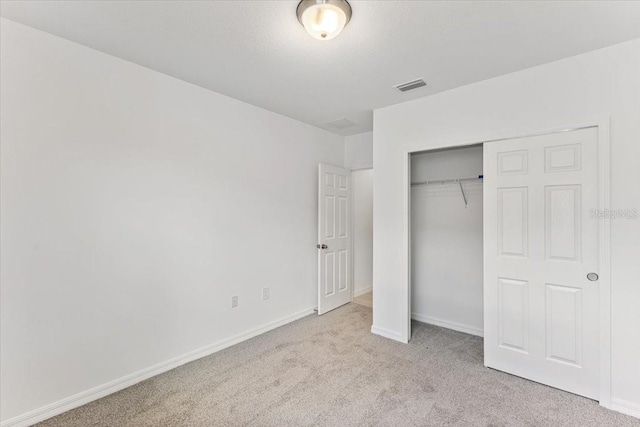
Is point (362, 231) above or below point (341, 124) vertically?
below

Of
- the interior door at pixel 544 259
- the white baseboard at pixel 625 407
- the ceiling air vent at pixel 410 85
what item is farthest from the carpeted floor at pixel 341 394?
the ceiling air vent at pixel 410 85

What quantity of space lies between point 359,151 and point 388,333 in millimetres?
2595

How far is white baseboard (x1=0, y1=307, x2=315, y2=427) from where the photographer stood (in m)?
1.92

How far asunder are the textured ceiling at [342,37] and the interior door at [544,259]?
2.38ft

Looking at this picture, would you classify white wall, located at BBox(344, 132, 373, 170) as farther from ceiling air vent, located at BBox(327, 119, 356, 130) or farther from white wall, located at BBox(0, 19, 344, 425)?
white wall, located at BBox(0, 19, 344, 425)

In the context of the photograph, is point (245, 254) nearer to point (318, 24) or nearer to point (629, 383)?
point (318, 24)

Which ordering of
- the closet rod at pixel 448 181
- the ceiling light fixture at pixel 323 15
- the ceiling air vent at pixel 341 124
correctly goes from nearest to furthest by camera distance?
the ceiling light fixture at pixel 323 15
the closet rod at pixel 448 181
the ceiling air vent at pixel 341 124

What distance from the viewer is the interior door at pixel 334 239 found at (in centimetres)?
397

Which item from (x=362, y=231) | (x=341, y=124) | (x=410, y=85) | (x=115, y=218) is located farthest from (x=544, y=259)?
(x=115, y=218)

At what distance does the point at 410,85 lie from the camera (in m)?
2.75

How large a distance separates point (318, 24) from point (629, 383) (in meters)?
3.17

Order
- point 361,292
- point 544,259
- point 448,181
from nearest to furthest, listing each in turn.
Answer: point 544,259
point 448,181
point 361,292

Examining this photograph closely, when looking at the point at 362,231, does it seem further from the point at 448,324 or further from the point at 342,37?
the point at 342,37

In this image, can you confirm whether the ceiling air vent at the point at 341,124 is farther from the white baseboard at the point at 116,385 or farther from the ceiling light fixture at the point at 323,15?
the white baseboard at the point at 116,385
